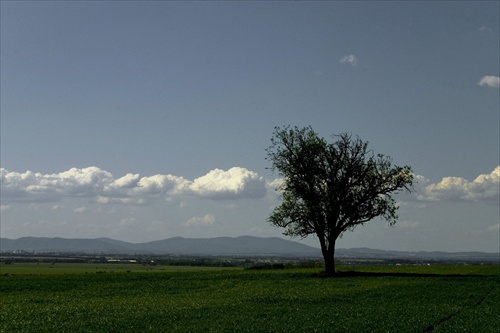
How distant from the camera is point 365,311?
37438mm

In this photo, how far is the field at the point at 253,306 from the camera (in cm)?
3138

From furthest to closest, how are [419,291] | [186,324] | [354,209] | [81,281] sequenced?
1. [354,209]
2. [81,281]
3. [419,291]
4. [186,324]

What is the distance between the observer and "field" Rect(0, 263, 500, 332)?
31375mm

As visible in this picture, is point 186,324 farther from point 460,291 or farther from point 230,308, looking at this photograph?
point 460,291

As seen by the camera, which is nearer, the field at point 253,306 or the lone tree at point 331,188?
the field at point 253,306

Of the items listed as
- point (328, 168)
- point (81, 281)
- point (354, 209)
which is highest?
point (328, 168)

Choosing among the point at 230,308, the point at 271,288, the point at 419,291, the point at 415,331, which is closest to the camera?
the point at 415,331

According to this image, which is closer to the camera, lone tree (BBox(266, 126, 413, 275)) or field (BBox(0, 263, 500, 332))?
field (BBox(0, 263, 500, 332))

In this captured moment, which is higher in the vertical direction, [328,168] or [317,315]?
[328,168]

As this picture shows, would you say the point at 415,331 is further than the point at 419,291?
No

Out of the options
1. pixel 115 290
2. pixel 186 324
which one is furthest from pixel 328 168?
pixel 186 324

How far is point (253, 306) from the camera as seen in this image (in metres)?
40.8

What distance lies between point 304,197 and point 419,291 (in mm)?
27294

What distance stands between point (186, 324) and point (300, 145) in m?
49.0
